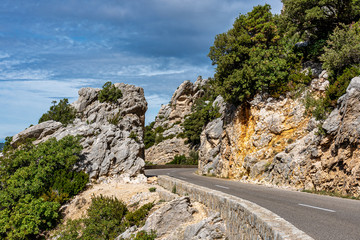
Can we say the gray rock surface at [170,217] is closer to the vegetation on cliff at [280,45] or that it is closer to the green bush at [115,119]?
the vegetation on cliff at [280,45]

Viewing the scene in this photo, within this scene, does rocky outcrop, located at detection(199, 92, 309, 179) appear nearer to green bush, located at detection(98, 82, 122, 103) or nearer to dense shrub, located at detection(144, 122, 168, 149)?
green bush, located at detection(98, 82, 122, 103)

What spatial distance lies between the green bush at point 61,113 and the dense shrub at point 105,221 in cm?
1554

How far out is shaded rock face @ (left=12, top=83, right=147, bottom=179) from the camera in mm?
21312

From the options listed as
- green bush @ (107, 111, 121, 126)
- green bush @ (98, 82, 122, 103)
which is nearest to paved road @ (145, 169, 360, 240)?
green bush @ (107, 111, 121, 126)

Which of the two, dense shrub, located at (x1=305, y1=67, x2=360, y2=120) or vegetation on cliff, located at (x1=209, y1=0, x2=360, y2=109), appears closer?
dense shrub, located at (x1=305, y1=67, x2=360, y2=120)

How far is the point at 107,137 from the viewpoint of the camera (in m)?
22.8

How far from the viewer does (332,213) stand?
27.0ft

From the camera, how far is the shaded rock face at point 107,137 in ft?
69.9

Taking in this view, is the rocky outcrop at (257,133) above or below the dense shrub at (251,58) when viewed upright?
below

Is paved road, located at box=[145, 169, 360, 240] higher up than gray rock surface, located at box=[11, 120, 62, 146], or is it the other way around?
gray rock surface, located at box=[11, 120, 62, 146]

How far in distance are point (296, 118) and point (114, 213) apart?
14.9m

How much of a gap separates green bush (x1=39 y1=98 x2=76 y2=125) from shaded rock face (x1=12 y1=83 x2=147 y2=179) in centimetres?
167

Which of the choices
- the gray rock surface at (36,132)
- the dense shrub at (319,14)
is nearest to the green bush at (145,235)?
the gray rock surface at (36,132)

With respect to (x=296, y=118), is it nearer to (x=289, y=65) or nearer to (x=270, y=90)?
(x=270, y=90)
